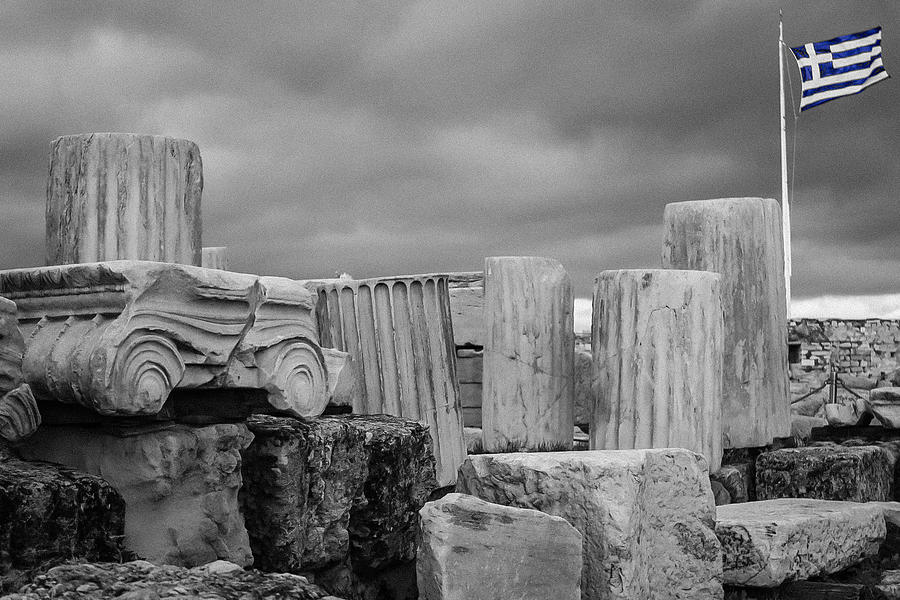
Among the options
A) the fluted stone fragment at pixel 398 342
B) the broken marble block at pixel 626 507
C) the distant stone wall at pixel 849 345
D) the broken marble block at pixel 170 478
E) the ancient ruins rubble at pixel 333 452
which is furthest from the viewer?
the distant stone wall at pixel 849 345

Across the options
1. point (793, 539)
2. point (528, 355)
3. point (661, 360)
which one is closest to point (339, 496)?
point (793, 539)

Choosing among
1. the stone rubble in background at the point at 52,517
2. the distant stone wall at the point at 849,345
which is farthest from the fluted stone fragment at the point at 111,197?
the distant stone wall at the point at 849,345

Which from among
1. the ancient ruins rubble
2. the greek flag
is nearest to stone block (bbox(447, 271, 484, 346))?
the ancient ruins rubble

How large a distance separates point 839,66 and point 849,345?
15.7ft

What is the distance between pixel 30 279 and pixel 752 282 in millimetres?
5224

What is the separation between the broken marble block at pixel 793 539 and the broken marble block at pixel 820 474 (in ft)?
3.26

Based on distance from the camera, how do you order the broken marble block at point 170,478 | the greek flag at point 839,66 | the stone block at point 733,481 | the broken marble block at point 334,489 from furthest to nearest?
the greek flag at point 839,66
the stone block at point 733,481
the broken marble block at point 334,489
the broken marble block at point 170,478

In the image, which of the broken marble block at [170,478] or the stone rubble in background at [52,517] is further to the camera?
the broken marble block at [170,478]

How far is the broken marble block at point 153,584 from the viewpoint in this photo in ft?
8.39

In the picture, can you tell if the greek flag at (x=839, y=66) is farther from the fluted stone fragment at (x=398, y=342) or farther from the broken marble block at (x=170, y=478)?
the broken marble block at (x=170, y=478)

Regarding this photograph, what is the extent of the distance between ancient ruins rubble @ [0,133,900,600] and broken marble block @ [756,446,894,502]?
0.02 meters

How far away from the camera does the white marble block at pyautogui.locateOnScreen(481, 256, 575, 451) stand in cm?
753

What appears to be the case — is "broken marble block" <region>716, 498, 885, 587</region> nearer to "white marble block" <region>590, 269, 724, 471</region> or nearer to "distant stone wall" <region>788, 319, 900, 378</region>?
"white marble block" <region>590, 269, 724, 471</region>

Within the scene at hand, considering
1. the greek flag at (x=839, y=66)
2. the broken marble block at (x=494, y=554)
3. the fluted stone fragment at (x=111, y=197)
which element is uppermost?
the greek flag at (x=839, y=66)
